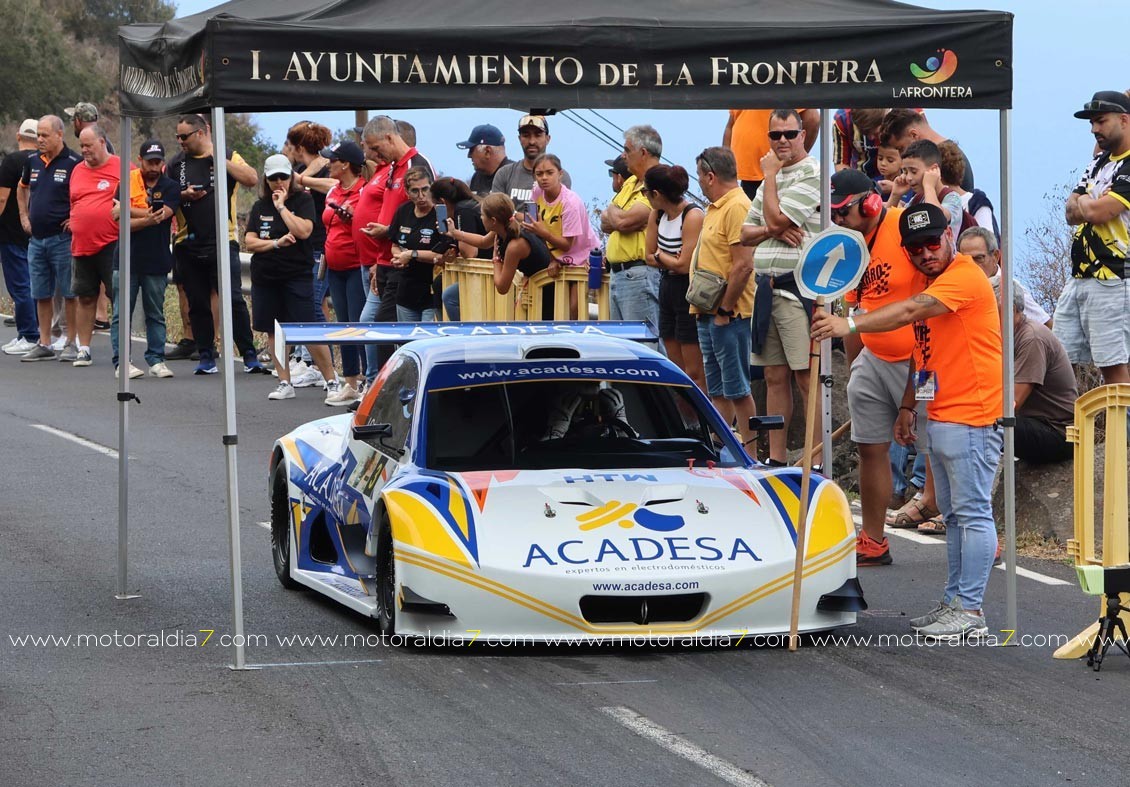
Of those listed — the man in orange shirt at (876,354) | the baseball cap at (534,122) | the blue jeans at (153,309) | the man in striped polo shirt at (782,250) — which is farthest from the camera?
the blue jeans at (153,309)

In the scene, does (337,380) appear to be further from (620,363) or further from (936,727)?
(936,727)

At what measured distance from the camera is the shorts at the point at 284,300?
17609mm

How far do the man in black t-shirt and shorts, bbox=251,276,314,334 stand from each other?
5.08 metres

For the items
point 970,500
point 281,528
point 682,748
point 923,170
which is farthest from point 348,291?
point 682,748

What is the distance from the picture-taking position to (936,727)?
22.2 ft

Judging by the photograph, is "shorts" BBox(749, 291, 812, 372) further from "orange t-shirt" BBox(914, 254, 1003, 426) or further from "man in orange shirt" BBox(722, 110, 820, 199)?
"orange t-shirt" BBox(914, 254, 1003, 426)

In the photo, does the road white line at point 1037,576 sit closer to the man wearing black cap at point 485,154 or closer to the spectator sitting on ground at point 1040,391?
the spectator sitting on ground at point 1040,391

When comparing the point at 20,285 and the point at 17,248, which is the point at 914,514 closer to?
the point at 20,285

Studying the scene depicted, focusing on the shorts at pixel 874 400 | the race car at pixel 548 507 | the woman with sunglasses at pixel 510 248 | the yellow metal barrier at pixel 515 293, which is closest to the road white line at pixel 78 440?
the yellow metal barrier at pixel 515 293

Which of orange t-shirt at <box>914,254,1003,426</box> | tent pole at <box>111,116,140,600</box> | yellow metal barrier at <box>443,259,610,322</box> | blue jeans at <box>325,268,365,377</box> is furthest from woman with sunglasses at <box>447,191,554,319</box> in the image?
orange t-shirt at <box>914,254,1003,426</box>

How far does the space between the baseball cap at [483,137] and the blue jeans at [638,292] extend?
3.55 m

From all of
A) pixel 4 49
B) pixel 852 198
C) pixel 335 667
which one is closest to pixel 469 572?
pixel 335 667

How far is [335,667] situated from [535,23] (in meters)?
3.02

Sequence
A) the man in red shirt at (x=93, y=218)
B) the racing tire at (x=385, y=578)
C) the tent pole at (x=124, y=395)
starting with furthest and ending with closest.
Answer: the man in red shirt at (x=93, y=218) < the tent pole at (x=124, y=395) < the racing tire at (x=385, y=578)
